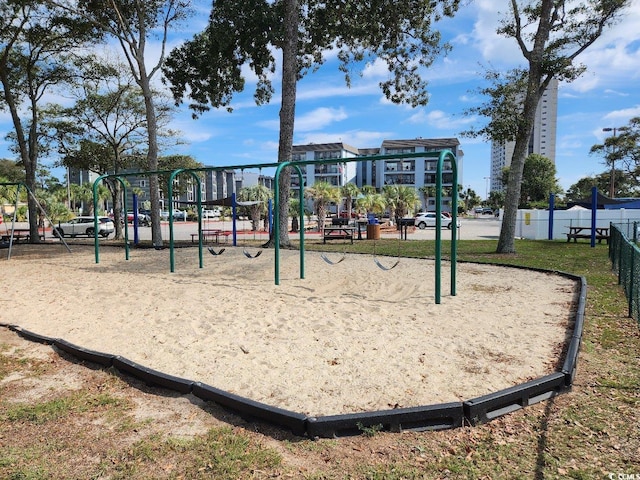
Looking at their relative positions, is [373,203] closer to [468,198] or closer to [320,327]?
[320,327]

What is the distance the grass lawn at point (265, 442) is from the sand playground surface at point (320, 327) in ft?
1.44

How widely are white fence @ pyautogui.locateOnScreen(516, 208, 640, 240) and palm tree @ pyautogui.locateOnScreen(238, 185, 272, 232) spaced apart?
53.1 feet

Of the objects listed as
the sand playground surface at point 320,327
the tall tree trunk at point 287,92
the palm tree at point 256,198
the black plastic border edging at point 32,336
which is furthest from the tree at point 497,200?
the black plastic border edging at point 32,336

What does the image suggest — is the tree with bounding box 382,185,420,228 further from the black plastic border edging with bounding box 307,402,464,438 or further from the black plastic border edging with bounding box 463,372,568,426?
the black plastic border edging with bounding box 307,402,464,438

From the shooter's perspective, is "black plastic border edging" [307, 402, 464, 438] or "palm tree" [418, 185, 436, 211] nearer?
"black plastic border edging" [307, 402, 464, 438]

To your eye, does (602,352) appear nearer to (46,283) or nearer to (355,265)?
(355,265)

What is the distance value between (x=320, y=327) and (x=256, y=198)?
2671 cm

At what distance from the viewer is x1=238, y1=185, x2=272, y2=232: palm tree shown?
2870cm

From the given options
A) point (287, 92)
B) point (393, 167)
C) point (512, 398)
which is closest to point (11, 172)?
point (287, 92)

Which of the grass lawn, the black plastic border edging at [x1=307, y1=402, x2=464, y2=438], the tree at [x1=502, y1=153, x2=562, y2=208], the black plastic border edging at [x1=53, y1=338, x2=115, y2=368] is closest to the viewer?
the grass lawn

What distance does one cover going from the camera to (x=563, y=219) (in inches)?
887

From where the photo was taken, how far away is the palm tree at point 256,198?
94.2 ft

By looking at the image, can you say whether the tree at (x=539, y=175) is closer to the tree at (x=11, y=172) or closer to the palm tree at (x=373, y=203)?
the palm tree at (x=373, y=203)

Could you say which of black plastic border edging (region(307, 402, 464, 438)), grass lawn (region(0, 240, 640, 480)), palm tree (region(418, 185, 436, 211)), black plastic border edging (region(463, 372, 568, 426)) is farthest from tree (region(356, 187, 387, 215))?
palm tree (region(418, 185, 436, 211))
